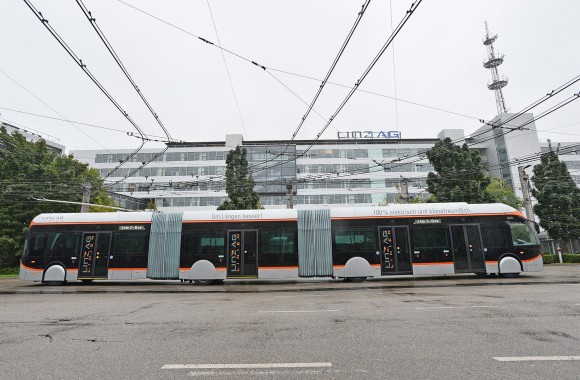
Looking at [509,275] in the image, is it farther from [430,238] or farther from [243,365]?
[243,365]

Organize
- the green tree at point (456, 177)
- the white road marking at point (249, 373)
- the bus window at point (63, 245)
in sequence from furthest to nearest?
the green tree at point (456, 177), the bus window at point (63, 245), the white road marking at point (249, 373)

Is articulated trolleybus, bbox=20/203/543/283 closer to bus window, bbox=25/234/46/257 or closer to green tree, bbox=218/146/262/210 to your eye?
bus window, bbox=25/234/46/257

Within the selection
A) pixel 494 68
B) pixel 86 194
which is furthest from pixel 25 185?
pixel 494 68

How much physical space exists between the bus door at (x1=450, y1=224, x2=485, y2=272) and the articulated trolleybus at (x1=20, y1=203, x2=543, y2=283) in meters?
0.05

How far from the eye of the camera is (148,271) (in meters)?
15.6

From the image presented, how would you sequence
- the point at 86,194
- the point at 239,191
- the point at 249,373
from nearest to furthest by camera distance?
the point at 249,373 → the point at 86,194 → the point at 239,191

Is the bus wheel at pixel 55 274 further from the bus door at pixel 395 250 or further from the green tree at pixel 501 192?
the green tree at pixel 501 192

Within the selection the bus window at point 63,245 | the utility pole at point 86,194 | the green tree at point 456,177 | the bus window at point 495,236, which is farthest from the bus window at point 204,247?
the green tree at point 456,177

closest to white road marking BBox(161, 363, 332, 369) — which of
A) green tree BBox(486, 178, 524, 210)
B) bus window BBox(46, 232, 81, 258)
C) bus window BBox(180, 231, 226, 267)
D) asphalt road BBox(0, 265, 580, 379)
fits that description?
asphalt road BBox(0, 265, 580, 379)

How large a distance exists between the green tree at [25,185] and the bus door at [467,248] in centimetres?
2615

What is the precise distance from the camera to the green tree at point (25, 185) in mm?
26641

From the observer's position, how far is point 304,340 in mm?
5328

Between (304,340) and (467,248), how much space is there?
41.4ft

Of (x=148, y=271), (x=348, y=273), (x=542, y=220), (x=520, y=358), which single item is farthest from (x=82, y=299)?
(x=542, y=220)
